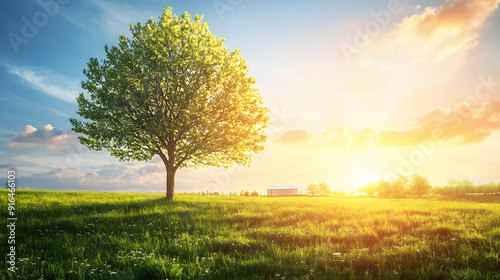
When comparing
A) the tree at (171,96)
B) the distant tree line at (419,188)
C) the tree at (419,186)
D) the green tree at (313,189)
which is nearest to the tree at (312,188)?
the green tree at (313,189)

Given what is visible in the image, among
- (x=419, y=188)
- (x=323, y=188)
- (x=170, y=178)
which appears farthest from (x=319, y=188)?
(x=170, y=178)

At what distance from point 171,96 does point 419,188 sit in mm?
72376

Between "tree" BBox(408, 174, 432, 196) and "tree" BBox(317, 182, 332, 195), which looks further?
"tree" BBox(317, 182, 332, 195)

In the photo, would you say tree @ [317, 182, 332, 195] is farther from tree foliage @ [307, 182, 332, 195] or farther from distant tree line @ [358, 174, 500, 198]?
distant tree line @ [358, 174, 500, 198]

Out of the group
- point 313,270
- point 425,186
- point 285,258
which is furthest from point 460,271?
point 425,186

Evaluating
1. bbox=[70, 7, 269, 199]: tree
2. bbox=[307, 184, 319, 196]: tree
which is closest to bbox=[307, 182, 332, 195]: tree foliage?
bbox=[307, 184, 319, 196]: tree

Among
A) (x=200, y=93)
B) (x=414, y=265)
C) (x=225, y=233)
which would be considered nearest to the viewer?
(x=414, y=265)

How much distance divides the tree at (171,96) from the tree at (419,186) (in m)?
63.6

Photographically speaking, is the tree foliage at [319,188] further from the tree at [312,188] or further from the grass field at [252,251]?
the grass field at [252,251]

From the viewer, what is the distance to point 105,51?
25.5 metres

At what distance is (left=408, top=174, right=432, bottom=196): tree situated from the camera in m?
73.0

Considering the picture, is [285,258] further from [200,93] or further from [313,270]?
[200,93]

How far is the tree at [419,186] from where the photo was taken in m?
73.0

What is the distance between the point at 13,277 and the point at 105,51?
22.6m
